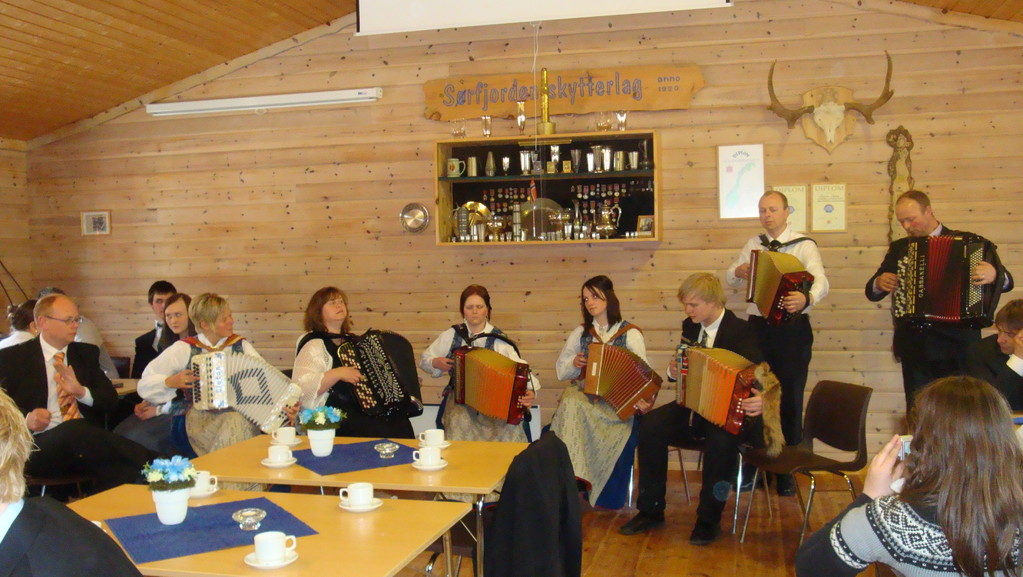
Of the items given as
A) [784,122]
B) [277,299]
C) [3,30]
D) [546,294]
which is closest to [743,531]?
[546,294]

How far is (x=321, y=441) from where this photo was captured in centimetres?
289

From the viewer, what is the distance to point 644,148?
17.6 feet

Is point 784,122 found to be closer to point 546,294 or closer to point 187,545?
point 546,294

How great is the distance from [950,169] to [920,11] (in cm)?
91

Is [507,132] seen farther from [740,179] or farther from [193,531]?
[193,531]

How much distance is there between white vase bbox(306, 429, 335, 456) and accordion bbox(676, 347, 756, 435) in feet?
5.95

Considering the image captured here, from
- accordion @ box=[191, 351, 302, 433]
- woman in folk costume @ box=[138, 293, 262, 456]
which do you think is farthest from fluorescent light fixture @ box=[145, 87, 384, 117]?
accordion @ box=[191, 351, 302, 433]

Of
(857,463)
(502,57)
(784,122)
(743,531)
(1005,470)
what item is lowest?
(743,531)

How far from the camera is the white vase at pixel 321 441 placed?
288 centimetres

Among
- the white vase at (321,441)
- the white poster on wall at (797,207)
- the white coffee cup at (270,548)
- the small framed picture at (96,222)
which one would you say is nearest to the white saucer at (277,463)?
the white vase at (321,441)

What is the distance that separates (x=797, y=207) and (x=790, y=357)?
1.00 metres

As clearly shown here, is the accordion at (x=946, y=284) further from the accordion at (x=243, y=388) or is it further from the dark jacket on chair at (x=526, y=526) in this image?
the accordion at (x=243, y=388)

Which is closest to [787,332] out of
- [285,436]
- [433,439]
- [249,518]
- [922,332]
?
[922,332]

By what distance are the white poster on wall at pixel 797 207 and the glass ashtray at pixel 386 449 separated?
10.2 feet
